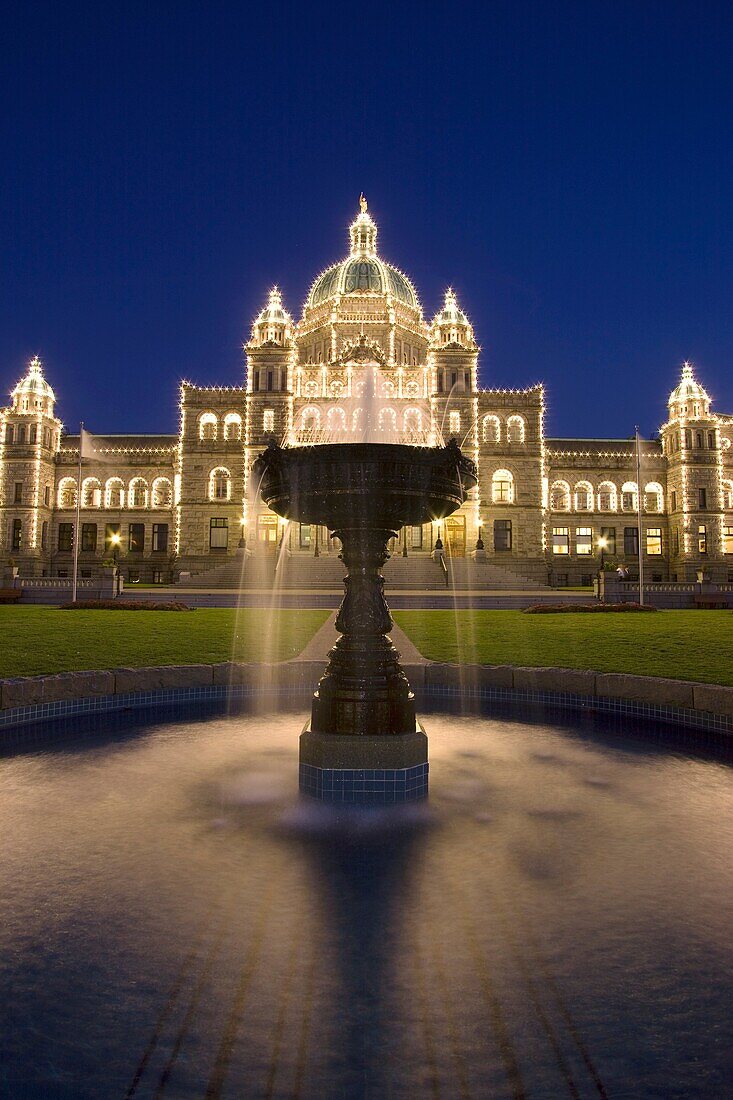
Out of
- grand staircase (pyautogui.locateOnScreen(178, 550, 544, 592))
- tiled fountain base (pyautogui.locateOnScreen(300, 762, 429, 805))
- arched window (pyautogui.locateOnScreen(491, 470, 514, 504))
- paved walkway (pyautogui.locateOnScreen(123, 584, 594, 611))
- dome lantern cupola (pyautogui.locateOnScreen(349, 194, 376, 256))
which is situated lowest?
tiled fountain base (pyautogui.locateOnScreen(300, 762, 429, 805))

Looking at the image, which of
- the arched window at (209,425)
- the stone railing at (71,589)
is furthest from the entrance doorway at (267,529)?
the stone railing at (71,589)

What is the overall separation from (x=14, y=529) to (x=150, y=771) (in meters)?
63.7

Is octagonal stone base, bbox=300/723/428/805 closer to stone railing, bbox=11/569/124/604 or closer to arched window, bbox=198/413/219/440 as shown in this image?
stone railing, bbox=11/569/124/604

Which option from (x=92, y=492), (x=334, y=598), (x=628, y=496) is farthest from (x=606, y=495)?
(x=92, y=492)

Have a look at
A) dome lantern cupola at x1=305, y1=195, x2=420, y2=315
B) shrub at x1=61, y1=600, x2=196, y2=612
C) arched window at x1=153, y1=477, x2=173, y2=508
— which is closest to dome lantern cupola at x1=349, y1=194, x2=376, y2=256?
dome lantern cupola at x1=305, y1=195, x2=420, y2=315

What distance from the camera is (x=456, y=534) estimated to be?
57.5 meters

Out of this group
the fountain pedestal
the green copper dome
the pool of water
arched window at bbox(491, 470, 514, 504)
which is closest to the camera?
the pool of water

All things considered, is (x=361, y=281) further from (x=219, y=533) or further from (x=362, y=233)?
(x=219, y=533)

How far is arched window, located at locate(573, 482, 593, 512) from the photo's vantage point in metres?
66.8

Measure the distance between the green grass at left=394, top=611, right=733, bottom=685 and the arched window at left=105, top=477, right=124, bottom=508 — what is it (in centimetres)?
4931

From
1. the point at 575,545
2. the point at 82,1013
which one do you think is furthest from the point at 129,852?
the point at 575,545

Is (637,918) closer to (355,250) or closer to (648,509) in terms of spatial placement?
(648,509)

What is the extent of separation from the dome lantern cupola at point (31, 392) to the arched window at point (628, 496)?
181 ft

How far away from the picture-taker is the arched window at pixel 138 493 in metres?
67.2
